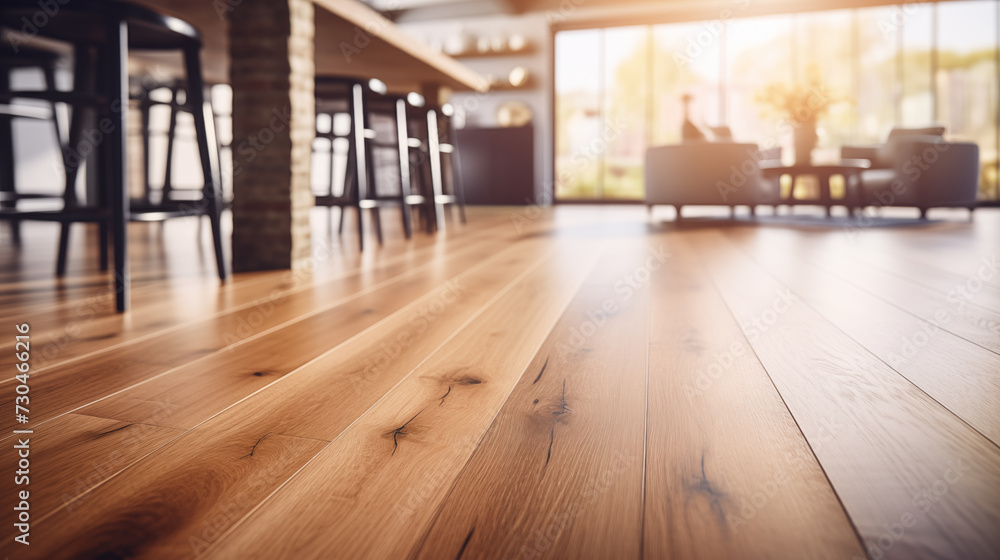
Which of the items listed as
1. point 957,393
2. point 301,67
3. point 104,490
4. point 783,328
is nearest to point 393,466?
point 104,490

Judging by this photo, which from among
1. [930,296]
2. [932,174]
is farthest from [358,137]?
[932,174]

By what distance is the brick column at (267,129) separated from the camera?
6.79ft

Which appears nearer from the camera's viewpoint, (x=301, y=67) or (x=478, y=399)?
(x=478, y=399)

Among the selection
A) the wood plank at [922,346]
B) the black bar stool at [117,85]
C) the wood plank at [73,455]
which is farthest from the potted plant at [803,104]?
the wood plank at [73,455]

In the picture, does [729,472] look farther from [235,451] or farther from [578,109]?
[578,109]

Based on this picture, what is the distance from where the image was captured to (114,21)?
1.43 metres

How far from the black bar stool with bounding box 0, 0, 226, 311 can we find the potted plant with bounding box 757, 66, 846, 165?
4.84 meters

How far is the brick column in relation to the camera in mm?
2068

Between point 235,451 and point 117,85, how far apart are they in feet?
3.67

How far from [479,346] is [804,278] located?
3.97 feet

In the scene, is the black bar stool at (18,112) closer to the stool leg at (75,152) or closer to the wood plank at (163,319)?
the stool leg at (75,152)

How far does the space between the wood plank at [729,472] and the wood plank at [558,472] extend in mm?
24

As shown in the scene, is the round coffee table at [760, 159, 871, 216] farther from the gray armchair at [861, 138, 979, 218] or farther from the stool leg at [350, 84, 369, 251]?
the stool leg at [350, 84, 369, 251]

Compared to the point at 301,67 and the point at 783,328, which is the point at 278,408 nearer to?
the point at 783,328
